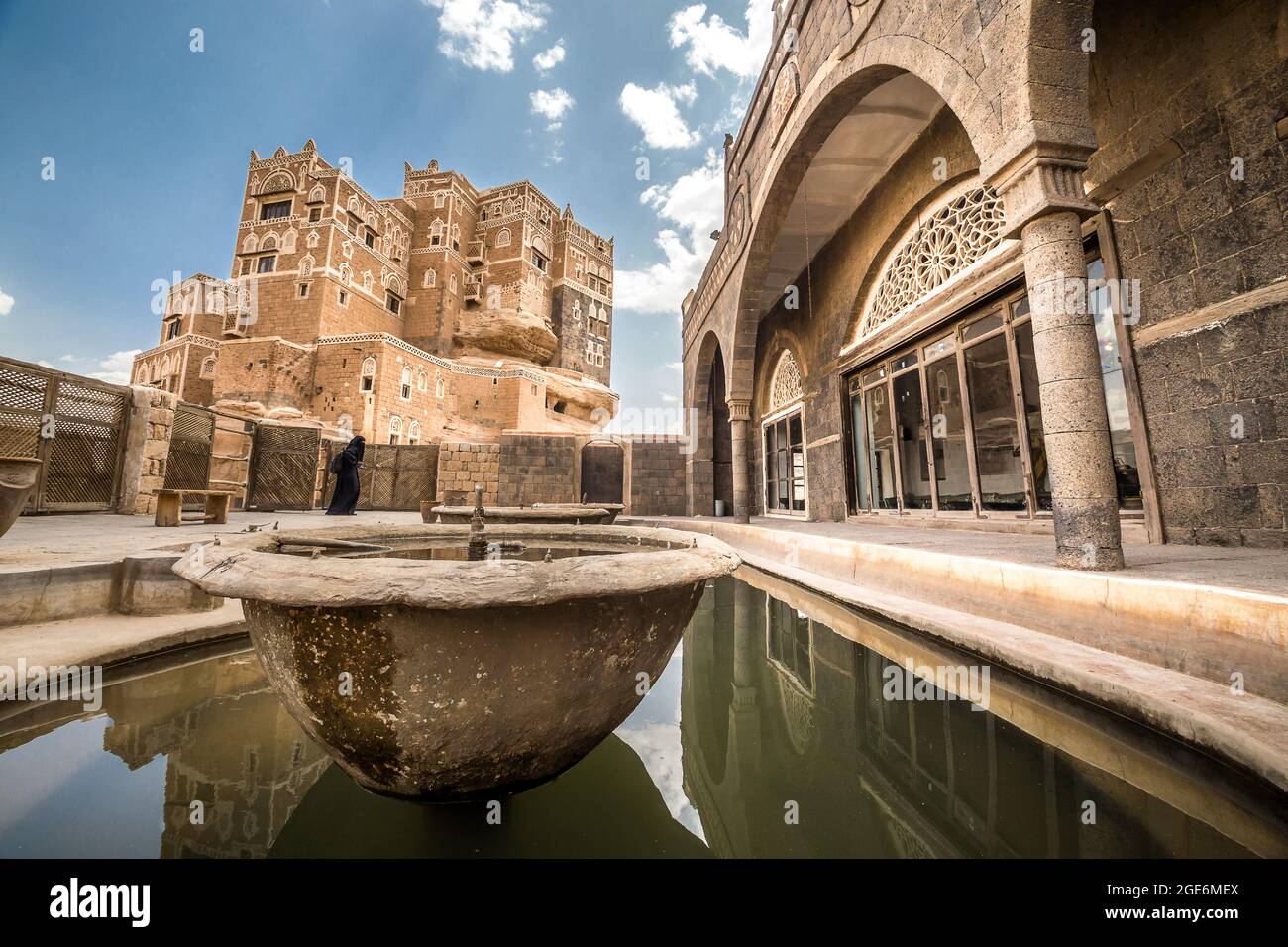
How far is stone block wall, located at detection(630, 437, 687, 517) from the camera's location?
12758mm

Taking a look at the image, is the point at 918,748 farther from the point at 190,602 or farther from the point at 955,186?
the point at 955,186

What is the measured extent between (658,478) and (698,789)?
1113cm

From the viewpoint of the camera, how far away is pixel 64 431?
22.7 feet

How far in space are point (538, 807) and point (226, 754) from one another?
4.58 feet

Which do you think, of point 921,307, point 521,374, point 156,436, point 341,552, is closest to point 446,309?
point 521,374

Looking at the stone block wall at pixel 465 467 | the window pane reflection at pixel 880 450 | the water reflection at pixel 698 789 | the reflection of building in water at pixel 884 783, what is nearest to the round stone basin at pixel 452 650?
the water reflection at pixel 698 789

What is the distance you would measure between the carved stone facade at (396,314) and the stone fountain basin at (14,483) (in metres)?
21.5

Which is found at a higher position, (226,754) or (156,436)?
(156,436)

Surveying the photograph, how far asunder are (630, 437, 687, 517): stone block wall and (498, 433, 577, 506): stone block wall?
65.7 inches

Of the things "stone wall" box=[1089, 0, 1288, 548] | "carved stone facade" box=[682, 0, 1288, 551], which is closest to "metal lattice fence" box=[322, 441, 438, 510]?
"carved stone facade" box=[682, 0, 1288, 551]

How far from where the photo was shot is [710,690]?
278 centimetres

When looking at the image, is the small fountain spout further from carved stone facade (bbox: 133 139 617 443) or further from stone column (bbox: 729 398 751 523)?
carved stone facade (bbox: 133 139 617 443)

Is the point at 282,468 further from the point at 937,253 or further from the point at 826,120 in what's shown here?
the point at 937,253

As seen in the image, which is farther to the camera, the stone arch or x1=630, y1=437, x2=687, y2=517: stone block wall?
x1=630, y1=437, x2=687, y2=517: stone block wall
